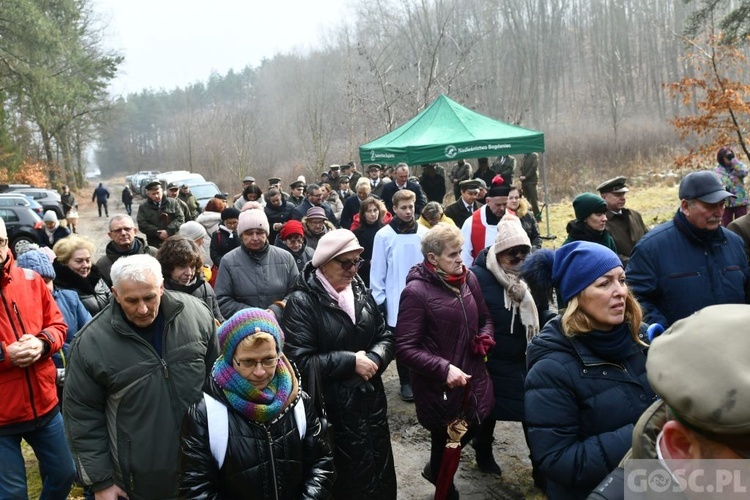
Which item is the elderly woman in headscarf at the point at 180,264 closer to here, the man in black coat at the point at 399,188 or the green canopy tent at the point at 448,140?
the green canopy tent at the point at 448,140

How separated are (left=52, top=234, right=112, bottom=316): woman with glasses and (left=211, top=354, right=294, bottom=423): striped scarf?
2.81 meters

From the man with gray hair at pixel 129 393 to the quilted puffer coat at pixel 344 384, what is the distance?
0.71m

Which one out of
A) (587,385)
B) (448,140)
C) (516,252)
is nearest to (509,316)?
(516,252)

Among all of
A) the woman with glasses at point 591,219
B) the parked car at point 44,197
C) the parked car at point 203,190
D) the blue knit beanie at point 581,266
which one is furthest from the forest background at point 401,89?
the blue knit beanie at point 581,266

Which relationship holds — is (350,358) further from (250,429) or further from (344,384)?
(250,429)

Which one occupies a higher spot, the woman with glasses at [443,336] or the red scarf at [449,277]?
the red scarf at [449,277]

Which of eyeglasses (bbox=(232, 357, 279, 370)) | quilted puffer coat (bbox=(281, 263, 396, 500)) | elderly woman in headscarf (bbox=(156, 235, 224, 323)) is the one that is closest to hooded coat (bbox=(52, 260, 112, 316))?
elderly woman in headscarf (bbox=(156, 235, 224, 323))

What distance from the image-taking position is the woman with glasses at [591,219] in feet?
17.9

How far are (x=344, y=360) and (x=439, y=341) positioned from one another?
0.79 m

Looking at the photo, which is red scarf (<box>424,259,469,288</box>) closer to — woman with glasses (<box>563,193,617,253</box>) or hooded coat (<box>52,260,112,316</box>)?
woman with glasses (<box>563,193,617,253</box>)

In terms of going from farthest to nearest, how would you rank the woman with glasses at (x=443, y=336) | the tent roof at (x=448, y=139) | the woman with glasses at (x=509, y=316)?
the tent roof at (x=448, y=139)
the woman with glasses at (x=509, y=316)
the woman with glasses at (x=443, y=336)

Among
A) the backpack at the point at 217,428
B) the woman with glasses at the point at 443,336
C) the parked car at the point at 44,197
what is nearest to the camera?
the backpack at the point at 217,428

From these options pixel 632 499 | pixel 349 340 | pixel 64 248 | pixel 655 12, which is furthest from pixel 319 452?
pixel 655 12

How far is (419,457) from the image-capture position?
527 centimetres
